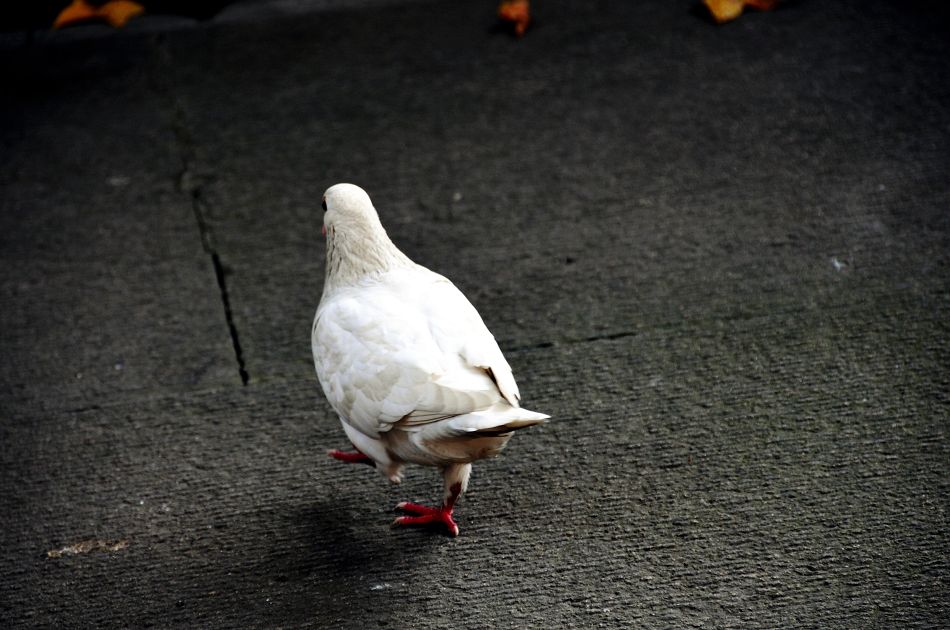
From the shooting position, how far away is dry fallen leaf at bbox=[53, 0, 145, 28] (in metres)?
4.24

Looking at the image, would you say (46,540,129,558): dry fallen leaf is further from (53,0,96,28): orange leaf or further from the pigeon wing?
(53,0,96,28): orange leaf

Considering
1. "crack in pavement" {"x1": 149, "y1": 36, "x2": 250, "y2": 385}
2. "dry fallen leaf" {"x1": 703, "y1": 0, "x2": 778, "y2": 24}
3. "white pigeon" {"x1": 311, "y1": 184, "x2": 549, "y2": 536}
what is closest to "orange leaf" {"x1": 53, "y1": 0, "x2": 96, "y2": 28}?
"crack in pavement" {"x1": 149, "y1": 36, "x2": 250, "y2": 385}

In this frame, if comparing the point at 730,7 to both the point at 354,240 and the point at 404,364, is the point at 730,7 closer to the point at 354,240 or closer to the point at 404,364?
the point at 354,240

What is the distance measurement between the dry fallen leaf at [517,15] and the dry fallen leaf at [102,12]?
1.78 metres

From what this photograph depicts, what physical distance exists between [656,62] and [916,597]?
97.5 inches

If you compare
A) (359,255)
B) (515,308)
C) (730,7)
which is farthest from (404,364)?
(730,7)

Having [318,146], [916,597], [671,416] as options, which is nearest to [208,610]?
[671,416]

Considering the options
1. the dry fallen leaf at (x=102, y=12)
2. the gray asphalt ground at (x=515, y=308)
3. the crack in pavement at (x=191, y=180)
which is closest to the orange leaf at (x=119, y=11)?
the dry fallen leaf at (x=102, y=12)

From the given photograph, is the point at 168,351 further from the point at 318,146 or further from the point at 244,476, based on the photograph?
the point at 318,146

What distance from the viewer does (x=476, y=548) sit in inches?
86.4

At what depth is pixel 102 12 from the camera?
428 cm

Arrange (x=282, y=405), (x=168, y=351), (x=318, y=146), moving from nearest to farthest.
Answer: (x=282, y=405) → (x=168, y=351) → (x=318, y=146)

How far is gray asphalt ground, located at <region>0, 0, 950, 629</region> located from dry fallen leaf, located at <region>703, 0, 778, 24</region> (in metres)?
0.05

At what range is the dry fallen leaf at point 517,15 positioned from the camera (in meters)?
3.98
